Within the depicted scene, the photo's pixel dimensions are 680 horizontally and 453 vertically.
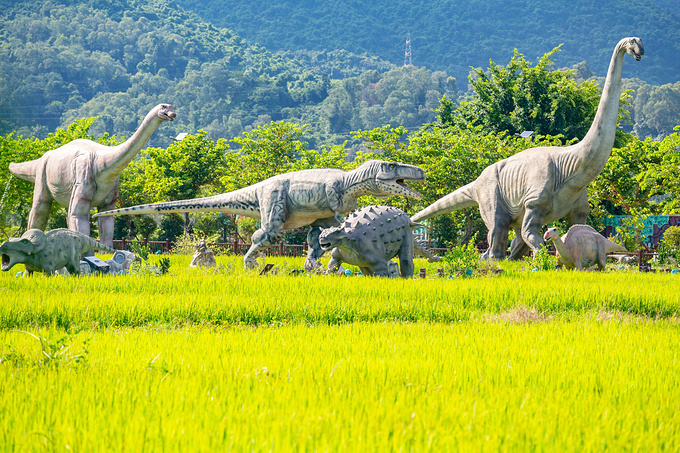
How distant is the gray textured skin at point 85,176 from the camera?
37.9ft

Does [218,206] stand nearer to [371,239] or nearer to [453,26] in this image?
[371,239]

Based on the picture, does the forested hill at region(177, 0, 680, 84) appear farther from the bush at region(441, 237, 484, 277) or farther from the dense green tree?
the bush at region(441, 237, 484, 277)

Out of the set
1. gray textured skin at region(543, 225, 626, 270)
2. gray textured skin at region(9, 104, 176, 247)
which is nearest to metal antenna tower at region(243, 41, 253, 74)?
gray textured skin at region(9, 104, 176, 247)

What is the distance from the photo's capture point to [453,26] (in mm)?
142625

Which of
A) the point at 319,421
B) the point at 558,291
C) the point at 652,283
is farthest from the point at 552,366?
the point at 652,283

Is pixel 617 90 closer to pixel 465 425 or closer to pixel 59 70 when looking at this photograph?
pixel 465 425

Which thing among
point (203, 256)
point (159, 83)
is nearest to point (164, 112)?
point (203, 256)

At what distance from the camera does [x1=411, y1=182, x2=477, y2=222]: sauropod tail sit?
13144 millimetres

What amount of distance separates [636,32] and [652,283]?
13781 cm

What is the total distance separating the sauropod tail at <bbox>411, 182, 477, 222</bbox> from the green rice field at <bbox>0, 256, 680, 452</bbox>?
6.91 m

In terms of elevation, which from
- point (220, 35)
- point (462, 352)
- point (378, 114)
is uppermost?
point (220, 35)

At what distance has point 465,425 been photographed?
240 centimetres

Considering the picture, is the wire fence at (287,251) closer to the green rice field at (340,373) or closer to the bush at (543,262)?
the bush at (543,262)

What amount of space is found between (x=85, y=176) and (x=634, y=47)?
10283 millimetres
